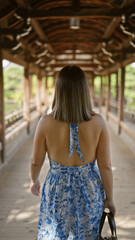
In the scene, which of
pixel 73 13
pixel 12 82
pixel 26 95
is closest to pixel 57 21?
pixel 26 95

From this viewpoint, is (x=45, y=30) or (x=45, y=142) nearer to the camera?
(x=45, y=142)

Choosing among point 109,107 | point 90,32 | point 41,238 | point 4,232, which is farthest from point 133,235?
point 109,107

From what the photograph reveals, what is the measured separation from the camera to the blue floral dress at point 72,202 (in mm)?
1553

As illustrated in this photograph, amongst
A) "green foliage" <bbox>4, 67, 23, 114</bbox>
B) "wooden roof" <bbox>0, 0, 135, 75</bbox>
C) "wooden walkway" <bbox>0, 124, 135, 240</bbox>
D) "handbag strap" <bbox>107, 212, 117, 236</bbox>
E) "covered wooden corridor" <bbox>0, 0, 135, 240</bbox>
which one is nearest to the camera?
"handbag strap" <bbox>107, 212, 117, 236</bbox>

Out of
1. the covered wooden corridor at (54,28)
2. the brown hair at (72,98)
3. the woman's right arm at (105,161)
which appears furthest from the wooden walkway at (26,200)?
the brown hair at (72,98)

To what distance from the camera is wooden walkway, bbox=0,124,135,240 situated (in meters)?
3.13

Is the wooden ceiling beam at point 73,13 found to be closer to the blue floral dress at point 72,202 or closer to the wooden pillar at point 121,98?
the wooden pillar at point 121,98

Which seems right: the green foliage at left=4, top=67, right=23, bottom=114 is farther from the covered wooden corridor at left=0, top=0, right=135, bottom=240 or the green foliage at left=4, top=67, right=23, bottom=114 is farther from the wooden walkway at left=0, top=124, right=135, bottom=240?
the wooden walkway at left=0, top=124, right=135, bottom=240

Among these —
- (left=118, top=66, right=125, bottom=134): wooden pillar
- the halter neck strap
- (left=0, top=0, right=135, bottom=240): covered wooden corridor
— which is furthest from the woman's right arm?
(left=118, top=66, right=125, bottom=134): wooden pillar

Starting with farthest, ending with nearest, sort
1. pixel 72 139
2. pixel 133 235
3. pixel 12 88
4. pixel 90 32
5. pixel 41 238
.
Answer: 1. pixel 12 88
2. pixel 90 32
3. pixel 133 235
4. pixel 41 238
5. pixel 72 139

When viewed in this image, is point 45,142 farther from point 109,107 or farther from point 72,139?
point 109,107

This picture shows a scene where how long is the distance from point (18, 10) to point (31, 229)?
361cm

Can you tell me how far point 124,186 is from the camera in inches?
181

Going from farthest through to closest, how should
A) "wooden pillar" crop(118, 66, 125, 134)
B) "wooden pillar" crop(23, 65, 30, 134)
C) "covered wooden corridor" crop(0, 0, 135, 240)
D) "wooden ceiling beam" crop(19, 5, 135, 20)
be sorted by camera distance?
1. "wooden pillar" crop(23, 65, 30, 134)
2. "wooden pillar" crop(118, 66, 125, 134)
3. "wooden ceiling beam" crop(19, 5, 135, 20)
4. "covered wooden corridor" crop(0, 0, 135, 240)
